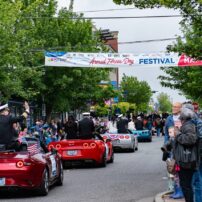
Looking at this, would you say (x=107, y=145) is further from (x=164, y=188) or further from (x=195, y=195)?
(x=195, y=195)

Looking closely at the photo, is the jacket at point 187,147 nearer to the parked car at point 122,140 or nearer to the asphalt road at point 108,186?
the asphalt road at point 108,186

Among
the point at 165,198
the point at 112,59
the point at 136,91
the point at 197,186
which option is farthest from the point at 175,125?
the point at 136,91

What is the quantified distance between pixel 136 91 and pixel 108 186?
3922 inches

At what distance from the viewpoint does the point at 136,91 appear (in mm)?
112938

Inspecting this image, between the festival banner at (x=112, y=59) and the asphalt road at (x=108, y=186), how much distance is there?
10233mm

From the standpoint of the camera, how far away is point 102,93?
4609 cm

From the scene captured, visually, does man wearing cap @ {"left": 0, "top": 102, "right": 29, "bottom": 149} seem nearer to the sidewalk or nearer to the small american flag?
the small american flag

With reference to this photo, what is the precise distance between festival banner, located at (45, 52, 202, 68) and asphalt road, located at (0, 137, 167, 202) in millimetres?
10233

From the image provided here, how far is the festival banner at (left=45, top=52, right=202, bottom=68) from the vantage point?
28.9 meters

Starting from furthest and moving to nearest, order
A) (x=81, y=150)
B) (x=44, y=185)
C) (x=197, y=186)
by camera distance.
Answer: (x=81, y=150) < (x=44, y=185) < (x=197, y=186)

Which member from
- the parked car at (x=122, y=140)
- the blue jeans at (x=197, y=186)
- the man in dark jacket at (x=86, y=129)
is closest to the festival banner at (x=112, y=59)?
the parked car at (x=122, y=140)

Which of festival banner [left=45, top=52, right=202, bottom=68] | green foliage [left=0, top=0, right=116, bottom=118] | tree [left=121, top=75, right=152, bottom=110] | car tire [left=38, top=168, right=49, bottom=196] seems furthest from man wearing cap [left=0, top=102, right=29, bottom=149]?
tree [left=121, top=75, right=152, bottom=110]

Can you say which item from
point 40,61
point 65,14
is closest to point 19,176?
point 40,61

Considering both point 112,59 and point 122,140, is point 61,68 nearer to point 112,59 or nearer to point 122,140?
point 112,59
